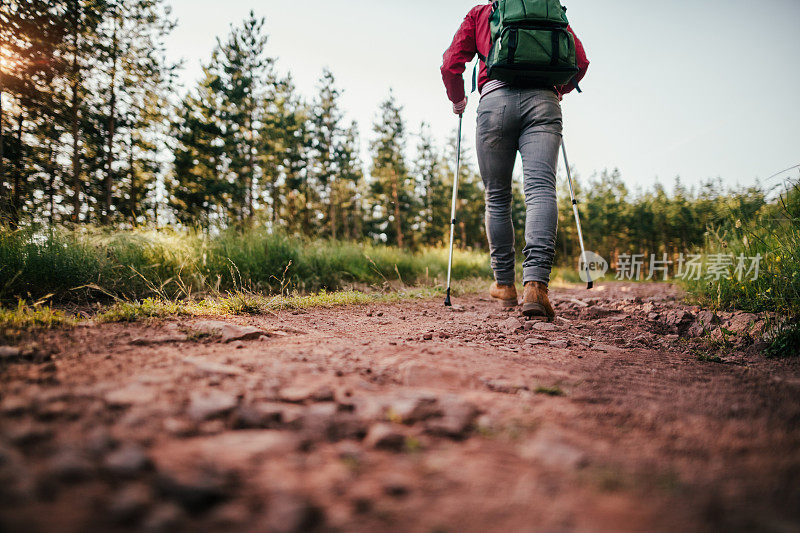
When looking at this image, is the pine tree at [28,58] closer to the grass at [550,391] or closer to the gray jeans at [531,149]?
the gray jeans at [531,149]

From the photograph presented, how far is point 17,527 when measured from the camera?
48 cm

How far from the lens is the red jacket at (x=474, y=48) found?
2852 mm

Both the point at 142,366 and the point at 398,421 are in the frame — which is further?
the point at 142,366

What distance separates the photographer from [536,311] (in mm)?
2582

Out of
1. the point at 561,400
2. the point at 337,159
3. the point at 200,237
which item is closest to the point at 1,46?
the point at 200,237

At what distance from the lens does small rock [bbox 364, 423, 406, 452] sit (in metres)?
0.77

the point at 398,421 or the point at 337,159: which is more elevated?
the point at 337,159

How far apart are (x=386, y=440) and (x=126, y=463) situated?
18.8 inches

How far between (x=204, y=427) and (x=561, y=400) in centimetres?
95

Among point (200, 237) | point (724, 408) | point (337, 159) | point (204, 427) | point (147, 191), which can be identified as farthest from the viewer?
point (337, 159)

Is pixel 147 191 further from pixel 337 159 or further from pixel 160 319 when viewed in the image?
pixel 160 319

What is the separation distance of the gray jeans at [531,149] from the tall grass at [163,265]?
2358 mm

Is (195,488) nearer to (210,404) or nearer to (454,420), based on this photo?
(210,404)

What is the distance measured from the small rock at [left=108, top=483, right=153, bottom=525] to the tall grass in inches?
88.0
